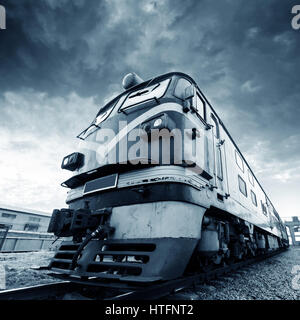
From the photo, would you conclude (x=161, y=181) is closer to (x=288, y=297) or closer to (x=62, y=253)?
(x=62, y=253)

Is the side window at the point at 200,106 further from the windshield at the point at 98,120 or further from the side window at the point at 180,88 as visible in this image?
the windshield at the point at 98,120

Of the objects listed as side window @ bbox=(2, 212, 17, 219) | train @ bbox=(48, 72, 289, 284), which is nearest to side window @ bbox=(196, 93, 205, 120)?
train @ bbox=(48, 72, 289, 284)

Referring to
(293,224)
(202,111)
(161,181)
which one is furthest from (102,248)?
(293,224)

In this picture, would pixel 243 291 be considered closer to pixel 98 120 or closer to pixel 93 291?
pixel 93 291

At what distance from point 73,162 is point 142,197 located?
1.62m

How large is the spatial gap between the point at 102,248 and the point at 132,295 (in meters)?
0.92

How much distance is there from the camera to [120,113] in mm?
3348

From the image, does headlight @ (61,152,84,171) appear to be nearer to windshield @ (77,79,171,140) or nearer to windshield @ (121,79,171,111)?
windshield @ (77,79,171,140)

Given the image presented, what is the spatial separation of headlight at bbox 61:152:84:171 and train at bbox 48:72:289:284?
2 cm

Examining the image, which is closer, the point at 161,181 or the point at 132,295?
the point at 132,295

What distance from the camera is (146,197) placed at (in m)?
2.43

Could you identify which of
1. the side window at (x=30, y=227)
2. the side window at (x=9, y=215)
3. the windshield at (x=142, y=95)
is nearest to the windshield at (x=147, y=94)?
the windshield at (x=142, y=95)

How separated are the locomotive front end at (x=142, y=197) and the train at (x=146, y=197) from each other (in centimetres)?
1

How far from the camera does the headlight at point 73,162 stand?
342 cm
